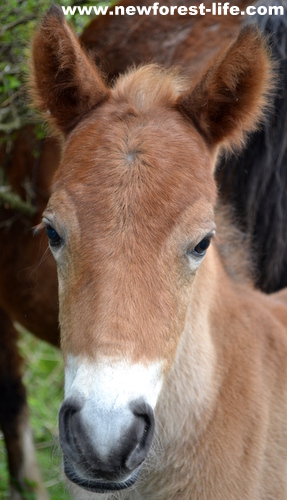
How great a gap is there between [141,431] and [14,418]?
263cm

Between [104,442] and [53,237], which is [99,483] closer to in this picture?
[104,442]

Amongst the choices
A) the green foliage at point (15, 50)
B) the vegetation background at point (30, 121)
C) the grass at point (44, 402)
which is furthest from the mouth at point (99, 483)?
the grass at point (44, 402)

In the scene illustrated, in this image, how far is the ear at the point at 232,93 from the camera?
7.09ft

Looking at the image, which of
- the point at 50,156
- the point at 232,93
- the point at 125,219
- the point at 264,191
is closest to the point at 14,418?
the point at 50,156

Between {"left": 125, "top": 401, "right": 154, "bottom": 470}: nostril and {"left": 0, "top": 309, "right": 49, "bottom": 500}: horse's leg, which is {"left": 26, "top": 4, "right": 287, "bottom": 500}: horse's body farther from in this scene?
{"left": 0, "top": 309, "right": 49, "bottom": 500}: horse's leg

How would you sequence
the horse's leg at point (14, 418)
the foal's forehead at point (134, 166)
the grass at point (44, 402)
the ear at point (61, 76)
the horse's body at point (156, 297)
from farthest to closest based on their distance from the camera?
the grass at point (44, 402)
the horse's leg at point (14, 418)
the ear at point (61, 76)
the foal's forehead at point (134, 166)
the horse's body at point (156, 297)

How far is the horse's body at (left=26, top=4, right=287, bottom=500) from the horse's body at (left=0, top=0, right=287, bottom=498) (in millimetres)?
1291

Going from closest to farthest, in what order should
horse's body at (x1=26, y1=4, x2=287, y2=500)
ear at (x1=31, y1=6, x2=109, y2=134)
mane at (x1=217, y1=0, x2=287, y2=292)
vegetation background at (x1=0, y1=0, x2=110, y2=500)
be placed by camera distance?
horse's body at (x1=26, y1=4, x2=287, y2=500) < ear at (x1=31, y1=6, x2=109, y2=134) < mane at (x1=217, y1=0, x2=287, y2=292) < vegetation background at (x1=0, y1=0, x2=110, y2=500)

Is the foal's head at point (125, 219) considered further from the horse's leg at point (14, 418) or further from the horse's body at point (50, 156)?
the horse's leg at point (14, 418)

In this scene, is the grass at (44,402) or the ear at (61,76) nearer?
the ear at (61,76)

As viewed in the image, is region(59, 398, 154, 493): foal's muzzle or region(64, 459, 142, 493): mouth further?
region(64, 459, 142, 493): mouth

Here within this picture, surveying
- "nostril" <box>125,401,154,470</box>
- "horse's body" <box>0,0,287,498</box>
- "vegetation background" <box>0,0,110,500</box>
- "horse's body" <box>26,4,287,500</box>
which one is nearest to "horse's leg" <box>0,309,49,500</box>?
"horse's body" <box>0,0,287,498</box>

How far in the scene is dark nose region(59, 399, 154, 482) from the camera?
66.7 inches

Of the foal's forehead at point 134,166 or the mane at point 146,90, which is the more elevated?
the mane at point 146,90
